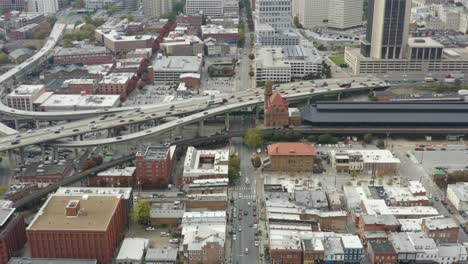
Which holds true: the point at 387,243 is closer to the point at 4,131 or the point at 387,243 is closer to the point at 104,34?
the point at 4,131

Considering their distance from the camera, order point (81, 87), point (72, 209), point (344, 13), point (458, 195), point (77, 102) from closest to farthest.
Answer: point (72, 209) < point (458, 195) < point (77, 102) < point (81, 87) < point (344, 13)

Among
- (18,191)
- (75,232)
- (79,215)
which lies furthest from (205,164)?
(75,232)

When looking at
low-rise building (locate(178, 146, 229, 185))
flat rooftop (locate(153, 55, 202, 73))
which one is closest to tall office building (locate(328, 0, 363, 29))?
flat rooftop (locate(153, 55, 202, 73))

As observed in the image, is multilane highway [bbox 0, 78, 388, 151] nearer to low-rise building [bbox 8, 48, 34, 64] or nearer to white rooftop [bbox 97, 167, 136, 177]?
white rooftop [bbox 97, 167, 136, 177]

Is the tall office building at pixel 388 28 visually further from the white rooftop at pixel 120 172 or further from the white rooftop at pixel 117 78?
the white rooftop at pixel 120 172

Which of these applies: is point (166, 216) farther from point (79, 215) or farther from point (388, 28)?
point (388, 28)

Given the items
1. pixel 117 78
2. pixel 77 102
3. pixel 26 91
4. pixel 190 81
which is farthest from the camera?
pixel 190 81

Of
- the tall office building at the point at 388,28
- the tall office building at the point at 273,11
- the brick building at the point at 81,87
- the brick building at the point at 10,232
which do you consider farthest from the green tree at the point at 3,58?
the tall office building at the point at 388,28
